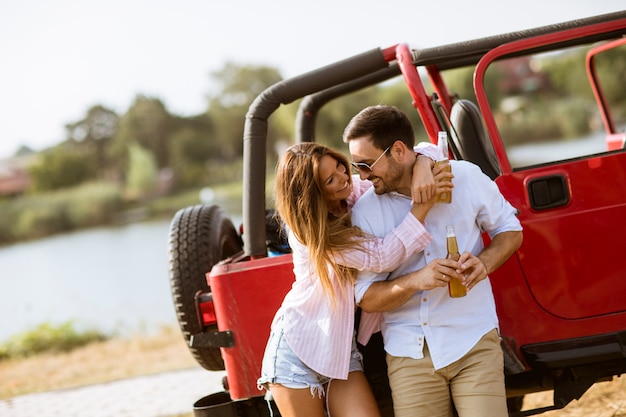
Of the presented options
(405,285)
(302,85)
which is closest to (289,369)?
(405,285)

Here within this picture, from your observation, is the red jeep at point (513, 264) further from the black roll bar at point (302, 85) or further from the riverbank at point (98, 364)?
the riverbank at point (98, 364)

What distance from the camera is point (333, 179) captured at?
2971mm

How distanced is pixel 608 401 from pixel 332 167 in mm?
2530

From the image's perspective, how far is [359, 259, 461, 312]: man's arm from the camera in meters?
2.66

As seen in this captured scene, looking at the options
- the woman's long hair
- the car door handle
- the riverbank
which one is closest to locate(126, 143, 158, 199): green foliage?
the riverbank

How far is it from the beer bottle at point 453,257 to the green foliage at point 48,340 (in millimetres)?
8809

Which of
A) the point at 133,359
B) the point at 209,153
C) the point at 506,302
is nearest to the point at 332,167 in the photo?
the point at 506,302

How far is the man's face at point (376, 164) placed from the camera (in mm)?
2877

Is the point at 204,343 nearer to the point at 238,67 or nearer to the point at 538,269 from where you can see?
the point at 538,269

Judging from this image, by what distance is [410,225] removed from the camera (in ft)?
9.05

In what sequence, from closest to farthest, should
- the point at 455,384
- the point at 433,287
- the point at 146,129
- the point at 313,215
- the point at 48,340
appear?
the point at 433,287 < the point at 455,384 < the point at 313,215 < the point at 48,340 < the point at 146,129

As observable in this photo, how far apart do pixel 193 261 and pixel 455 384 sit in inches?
64.8

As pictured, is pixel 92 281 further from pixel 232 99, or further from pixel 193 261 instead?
pixel 232 99

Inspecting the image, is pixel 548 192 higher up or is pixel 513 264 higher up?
pixel 548 192
